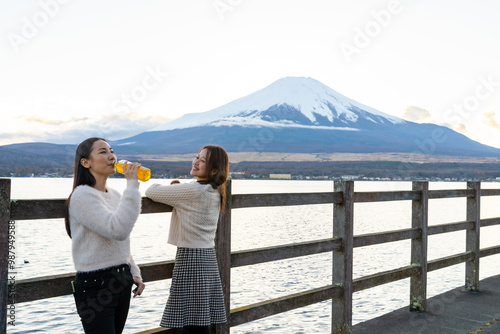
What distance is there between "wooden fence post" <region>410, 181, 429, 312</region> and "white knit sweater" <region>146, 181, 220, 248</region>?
3070 mm

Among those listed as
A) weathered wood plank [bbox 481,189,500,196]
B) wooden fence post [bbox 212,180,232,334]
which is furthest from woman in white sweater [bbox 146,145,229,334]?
weathered wood plank [bbox 481,189,500,196]

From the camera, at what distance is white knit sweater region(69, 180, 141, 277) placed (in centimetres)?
252

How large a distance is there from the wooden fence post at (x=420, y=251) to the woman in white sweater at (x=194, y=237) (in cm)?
305

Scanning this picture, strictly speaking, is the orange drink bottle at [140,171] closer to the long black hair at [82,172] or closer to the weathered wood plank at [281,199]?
the long black hair at [82,172]

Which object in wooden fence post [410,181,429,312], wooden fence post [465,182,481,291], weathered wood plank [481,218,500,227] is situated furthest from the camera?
weathered wood plank [481,218,500,227]

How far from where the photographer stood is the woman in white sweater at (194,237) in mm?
3201

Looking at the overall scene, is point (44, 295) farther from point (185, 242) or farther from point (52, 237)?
point (52, 237)

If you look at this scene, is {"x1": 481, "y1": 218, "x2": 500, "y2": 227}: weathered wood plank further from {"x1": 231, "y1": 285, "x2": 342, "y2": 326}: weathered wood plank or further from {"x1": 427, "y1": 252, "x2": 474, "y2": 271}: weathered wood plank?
{"x1": 231, "y1": 285, "x2": 342, "y2": 326}: weathered wood plank

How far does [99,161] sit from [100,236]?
37 cm

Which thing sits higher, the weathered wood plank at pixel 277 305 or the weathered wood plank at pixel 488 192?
the weathered wood plank at pixel 488 192

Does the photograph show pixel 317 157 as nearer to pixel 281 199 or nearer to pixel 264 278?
pixel 264 278

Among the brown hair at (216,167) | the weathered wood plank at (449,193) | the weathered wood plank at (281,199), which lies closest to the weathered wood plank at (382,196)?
the weathered wood plank at (281,199)

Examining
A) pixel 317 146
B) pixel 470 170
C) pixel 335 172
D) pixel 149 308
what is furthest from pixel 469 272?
pixel 317 146

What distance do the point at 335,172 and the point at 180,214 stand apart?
119551 mm
